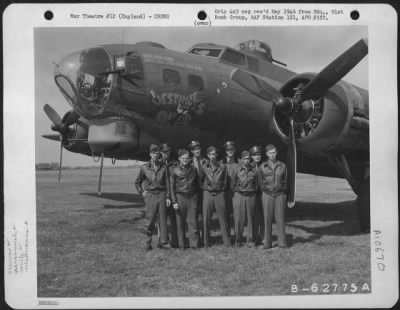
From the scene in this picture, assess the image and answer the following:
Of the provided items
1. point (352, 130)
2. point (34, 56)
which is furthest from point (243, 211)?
point (34, 56)

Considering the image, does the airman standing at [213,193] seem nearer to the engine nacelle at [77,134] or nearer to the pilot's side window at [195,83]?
the pilot's side window at [195,83]

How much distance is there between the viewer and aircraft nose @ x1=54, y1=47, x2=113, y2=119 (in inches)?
288

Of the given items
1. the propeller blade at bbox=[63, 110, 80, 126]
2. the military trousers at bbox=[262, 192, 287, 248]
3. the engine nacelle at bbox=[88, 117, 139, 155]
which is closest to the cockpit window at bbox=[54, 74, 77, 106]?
the engine nacelle at bbox=[88, 117, 139, 155]

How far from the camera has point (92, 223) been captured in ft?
31.0

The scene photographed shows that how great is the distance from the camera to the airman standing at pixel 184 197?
7176 mm

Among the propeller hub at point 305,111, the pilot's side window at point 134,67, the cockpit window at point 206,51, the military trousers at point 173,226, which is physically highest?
the cockpit window at point 206,51

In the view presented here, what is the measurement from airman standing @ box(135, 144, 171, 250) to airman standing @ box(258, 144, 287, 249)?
1.75 m

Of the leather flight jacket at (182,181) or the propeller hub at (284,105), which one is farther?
the propeller hub at (284,105)

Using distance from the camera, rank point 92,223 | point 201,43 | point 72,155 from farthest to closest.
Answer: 1. point 72,155
2. point 92,223
3. point 201,43

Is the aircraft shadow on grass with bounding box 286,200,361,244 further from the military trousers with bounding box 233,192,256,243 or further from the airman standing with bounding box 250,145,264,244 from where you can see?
the military trousers with bounding box 233,192,256,243

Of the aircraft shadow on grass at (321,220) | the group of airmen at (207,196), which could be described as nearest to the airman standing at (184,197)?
the group of airmen at (207,196)

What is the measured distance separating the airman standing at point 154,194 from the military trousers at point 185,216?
238mm

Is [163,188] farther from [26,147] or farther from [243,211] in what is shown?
[26,147]

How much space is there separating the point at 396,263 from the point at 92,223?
6429mm
